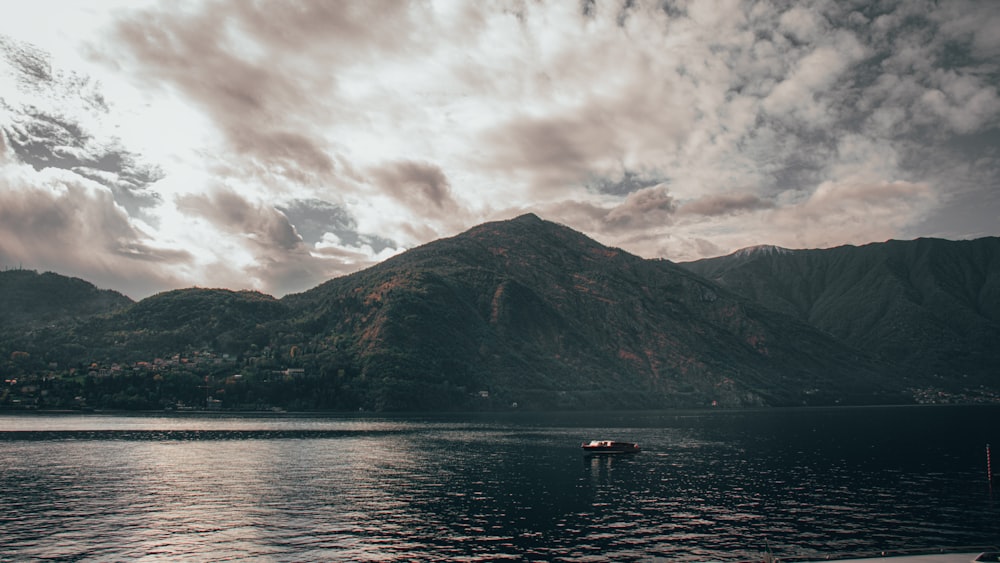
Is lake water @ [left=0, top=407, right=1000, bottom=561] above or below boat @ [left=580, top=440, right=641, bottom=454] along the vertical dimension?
below

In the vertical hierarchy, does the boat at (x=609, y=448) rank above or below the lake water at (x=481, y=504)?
above

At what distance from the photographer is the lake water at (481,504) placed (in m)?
68.2

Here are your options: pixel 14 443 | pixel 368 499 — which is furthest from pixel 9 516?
pixel 14 443

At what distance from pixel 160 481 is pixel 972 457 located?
585 feet

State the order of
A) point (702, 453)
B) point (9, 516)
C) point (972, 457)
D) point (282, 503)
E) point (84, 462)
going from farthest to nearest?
point (702, 453), point (972, 457), point (84, 462), point (282, 503), point (9, 516)

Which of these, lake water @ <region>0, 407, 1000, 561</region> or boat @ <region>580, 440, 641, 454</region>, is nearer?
lake water @ <region>0, 407, 1000, 561</region>

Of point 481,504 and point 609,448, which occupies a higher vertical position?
point 609,448

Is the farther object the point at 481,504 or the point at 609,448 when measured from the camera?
the point at 609,448

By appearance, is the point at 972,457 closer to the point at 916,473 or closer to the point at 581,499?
the point at 916,473

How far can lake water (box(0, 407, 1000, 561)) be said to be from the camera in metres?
68.2

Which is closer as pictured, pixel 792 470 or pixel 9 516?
pixel 9 516

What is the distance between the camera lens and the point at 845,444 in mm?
187625

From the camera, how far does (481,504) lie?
9319 cm

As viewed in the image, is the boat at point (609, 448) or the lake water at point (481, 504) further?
the boat at point (609, 448)
